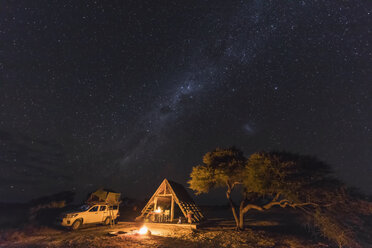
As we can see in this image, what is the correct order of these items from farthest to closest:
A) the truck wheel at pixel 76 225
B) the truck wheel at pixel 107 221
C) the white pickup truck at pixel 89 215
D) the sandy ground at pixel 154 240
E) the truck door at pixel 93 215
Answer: the truck wheel at pixel 107 221
the truck door at pixel 93 215
the truck wheel at pixel 76 225
the white pickup truck at pixel 89 215
the sandy ground at pixel 154 240

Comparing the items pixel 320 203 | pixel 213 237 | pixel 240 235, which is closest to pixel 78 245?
pixel 213 237

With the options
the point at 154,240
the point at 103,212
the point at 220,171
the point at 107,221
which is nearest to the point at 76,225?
the point at 103,212

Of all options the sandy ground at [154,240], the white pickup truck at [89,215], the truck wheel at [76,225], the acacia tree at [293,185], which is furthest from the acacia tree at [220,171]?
the truck wheel at [76,225]

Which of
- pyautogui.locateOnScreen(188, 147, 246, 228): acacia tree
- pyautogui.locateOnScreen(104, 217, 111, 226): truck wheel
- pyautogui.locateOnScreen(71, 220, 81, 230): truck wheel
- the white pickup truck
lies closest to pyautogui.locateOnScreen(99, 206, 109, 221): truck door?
the white pickup truck

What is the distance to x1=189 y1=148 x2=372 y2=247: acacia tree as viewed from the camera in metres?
13.9

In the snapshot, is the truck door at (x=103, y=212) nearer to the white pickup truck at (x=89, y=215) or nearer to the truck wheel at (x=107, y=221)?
the white pickup truck at (x=89, y=215)

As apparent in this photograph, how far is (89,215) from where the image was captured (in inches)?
703

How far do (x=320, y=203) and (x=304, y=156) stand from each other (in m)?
3.61

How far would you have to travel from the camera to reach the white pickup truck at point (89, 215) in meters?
16.3

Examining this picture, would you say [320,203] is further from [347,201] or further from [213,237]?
[213,237]

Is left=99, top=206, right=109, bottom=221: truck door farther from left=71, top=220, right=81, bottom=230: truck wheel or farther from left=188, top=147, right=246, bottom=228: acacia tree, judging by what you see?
left=188, top=147, right=246, bottom=228: acacia tree

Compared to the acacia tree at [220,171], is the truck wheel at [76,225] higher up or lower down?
lower down

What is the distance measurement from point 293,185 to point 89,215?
16590mm

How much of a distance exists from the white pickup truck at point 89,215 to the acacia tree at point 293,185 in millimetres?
8493
